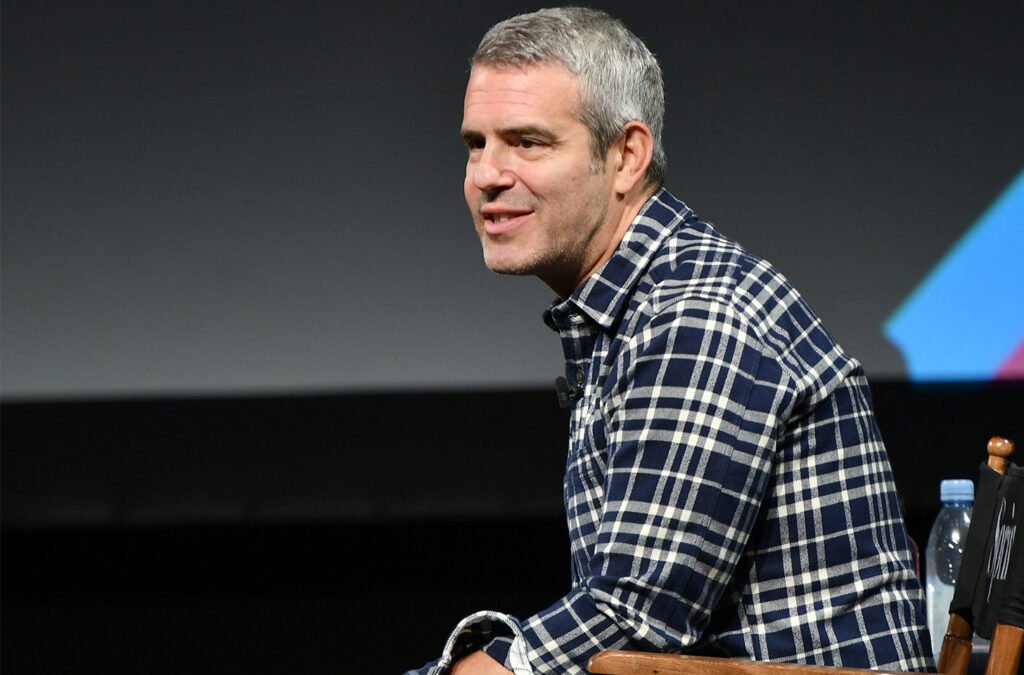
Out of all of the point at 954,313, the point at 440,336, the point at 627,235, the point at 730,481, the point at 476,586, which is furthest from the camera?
the point at 476,586

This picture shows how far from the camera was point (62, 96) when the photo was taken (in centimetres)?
411

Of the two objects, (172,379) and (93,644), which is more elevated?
(172,379)

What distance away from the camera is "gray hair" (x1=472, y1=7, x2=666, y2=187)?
128cm

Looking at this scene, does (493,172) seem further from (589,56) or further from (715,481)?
(715,481)

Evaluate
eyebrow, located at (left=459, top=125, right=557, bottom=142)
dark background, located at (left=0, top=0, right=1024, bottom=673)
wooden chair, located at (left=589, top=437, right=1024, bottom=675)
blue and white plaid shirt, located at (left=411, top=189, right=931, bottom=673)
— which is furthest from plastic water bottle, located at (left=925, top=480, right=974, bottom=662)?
dark background, located at (left=0, top=0, right=1024, bottom=673)

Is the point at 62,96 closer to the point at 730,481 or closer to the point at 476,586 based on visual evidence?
the point at 476,586

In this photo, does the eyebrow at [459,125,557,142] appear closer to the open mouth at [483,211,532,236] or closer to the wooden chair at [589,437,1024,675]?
the open mouth at [483,211,532,236]

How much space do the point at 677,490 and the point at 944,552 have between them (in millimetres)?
1221

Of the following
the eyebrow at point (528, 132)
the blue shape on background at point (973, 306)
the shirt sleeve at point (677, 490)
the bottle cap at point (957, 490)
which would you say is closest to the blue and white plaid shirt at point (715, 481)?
the shirt sleeve at point (677, 490)

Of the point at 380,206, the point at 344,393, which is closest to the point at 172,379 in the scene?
the point at 344,393

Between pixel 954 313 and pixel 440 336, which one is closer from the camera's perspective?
pixel 954 313

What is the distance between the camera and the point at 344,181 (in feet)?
13.3

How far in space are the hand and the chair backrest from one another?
487 mm

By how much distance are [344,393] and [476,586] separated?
0.80m
